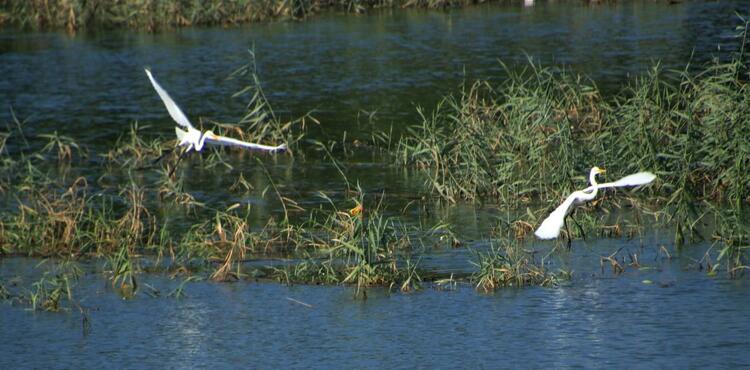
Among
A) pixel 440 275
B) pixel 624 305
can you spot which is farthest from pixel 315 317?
pixel 624 305

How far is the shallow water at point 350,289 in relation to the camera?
8.57 meters

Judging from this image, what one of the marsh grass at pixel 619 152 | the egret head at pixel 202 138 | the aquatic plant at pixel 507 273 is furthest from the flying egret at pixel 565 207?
the egret head at pixel 202 138

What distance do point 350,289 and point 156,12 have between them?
1858cm

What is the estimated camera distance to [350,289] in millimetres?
9703

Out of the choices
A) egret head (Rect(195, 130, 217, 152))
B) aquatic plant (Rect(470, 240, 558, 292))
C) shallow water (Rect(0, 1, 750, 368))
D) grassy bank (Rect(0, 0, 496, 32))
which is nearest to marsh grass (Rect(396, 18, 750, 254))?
shallow water (Rect(0, 1, 750, 368))

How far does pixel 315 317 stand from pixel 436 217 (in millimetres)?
2913

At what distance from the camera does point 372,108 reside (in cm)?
1800

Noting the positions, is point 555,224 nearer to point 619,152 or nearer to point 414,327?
point 414,327

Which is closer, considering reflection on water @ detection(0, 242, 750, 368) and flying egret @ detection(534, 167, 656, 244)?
reflection on water @ detection(0, 242, 750, 368)

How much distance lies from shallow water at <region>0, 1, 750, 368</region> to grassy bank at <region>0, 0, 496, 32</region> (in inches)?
38.3

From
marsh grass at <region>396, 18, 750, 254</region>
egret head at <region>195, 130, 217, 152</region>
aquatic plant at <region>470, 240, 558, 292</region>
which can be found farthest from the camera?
egret head at <region>195, 130, 217, 152</region>

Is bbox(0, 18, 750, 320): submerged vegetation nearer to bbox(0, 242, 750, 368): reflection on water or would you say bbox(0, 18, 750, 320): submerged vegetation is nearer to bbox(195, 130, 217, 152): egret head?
bbox(0, 242, 750, 368): reflection on water

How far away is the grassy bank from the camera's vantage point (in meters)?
27.1

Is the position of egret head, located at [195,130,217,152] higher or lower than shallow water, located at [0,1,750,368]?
higher
